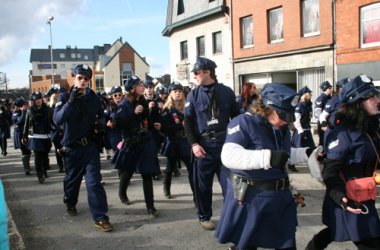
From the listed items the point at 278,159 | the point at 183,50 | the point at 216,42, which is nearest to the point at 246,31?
the point at 216,42

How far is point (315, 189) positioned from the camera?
6934mm

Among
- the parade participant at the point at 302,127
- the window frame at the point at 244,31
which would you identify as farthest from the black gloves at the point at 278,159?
the window frame at the point at 244,31

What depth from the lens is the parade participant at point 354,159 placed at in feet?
10.0

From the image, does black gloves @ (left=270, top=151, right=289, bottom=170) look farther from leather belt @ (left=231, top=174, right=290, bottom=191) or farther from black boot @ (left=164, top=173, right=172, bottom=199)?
black boot @ (left=164, top=173, right=172, bottom=199)

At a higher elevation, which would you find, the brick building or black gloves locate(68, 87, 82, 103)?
the brick building

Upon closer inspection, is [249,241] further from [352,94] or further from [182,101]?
[182,101]

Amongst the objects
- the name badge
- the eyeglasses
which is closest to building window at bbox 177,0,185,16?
the eyeglasses

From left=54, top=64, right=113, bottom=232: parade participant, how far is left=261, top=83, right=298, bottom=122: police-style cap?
288 cm

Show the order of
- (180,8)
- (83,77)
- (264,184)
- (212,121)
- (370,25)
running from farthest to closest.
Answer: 1. (180,8)
2. (370,25)
3. (83,77)
4. (212,121)
5. (264,184)

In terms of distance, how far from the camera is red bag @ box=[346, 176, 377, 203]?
3.05 meters

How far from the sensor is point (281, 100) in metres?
2.78

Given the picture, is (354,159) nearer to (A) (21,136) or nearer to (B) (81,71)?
(B) (81,71)

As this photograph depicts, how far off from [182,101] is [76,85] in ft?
7.56

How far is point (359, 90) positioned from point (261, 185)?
1117 millimetres
